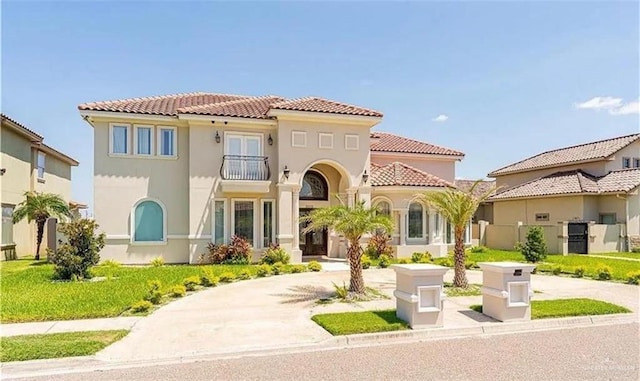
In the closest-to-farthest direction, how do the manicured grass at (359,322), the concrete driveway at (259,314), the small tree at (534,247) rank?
the concrete driveway at (259,314)
the manicured grass at (359,322)
the small tree at (534,247)

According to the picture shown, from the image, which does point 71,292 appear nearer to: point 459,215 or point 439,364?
point 439,364

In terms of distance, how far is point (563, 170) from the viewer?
105ft

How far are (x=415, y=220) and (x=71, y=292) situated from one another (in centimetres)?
1565

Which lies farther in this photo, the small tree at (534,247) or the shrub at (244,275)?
the small tree at (534,247)

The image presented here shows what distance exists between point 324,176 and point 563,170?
21244 millimetres

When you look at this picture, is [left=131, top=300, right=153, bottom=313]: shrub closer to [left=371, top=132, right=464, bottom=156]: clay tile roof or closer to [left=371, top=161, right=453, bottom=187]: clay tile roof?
[left=371, top=161, right=453, bottom=187]: clay tile roof

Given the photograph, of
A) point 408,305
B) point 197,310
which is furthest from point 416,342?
point 197,310

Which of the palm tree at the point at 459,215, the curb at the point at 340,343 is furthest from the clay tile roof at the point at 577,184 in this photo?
the curb at the point at 340,343

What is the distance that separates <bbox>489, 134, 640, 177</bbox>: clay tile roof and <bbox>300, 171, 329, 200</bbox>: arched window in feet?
66.3

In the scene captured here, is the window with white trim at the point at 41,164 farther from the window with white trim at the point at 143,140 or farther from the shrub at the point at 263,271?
the shrub at the point at 263,271

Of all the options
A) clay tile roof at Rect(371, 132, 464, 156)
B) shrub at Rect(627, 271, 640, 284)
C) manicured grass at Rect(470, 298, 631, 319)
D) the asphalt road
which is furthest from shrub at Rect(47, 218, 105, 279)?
shrub at Rect(627, 271, 640, 284)

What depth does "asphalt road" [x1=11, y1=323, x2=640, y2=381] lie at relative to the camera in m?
6.06

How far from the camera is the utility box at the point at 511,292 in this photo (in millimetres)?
8906

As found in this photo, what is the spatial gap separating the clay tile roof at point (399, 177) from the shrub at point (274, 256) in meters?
5.93
